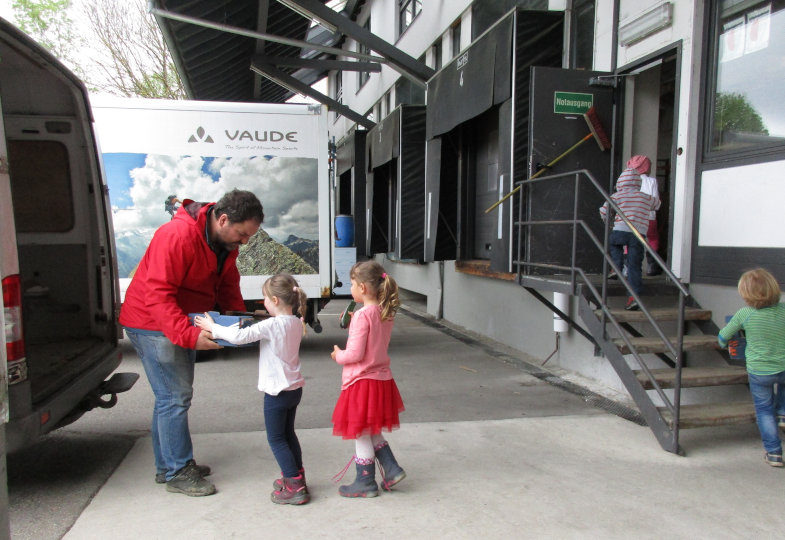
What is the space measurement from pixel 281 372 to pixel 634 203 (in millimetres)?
3624

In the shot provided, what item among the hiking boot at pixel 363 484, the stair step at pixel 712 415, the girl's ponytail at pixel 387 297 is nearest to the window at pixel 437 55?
the stair step at pixel 712 415

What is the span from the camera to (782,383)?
378cm

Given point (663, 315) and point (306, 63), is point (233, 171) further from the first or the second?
point (306, 63)

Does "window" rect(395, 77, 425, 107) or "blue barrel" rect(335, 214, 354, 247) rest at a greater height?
"window" rect(395, 77, 425, 107)

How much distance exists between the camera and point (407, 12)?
13250mm

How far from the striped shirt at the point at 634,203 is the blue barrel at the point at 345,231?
1005 centimetres

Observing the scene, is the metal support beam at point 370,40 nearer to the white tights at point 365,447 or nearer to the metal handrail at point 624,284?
the metal handrail at point 624,284

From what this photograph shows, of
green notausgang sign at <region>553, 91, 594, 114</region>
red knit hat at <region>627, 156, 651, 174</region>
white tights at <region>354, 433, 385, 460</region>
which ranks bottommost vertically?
white tights at <region>354, 433, 385, 460</region>

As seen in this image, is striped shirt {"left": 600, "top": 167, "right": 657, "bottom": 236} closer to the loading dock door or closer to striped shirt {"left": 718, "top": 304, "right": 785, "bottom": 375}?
the loading dock door

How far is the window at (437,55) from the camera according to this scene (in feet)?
35.6

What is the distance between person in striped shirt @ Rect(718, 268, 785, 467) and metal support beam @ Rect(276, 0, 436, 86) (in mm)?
6862

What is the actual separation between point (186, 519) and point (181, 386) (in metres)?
0.71

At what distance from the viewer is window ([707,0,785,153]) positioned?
440 cm

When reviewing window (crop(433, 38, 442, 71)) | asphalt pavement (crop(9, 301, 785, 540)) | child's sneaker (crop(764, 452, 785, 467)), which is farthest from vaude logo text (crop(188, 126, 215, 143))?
child's sneaker (crop(764, 452, 785, 467))
